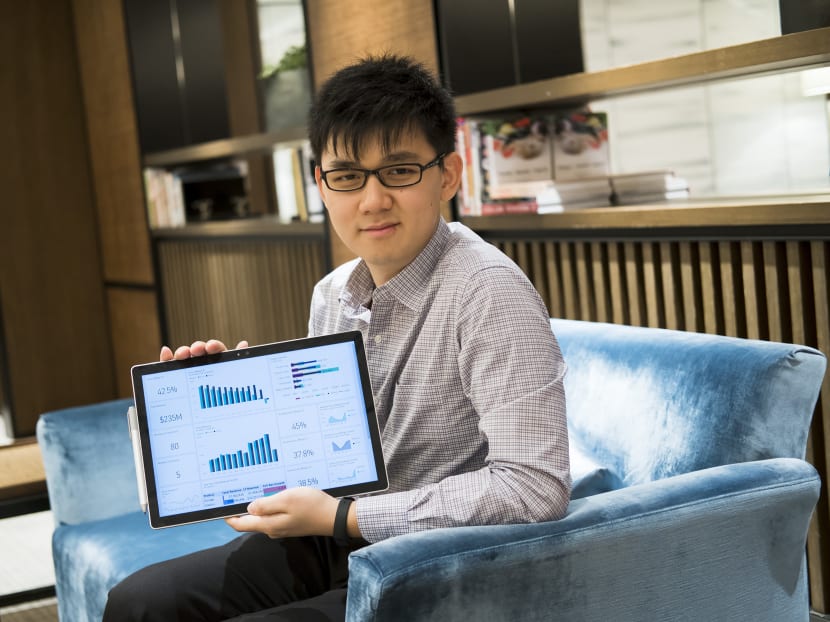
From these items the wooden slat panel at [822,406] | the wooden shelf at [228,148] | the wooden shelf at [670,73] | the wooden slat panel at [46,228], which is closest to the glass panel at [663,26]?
the wooden shelf at [228,148]

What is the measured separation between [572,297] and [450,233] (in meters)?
1.23

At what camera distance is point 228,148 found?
453 centimetres

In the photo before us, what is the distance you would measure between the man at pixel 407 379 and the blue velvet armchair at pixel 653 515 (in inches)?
3.3

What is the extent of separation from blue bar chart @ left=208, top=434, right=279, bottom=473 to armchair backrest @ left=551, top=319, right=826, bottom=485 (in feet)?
2.02

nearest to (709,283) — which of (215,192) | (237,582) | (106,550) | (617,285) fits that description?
(617,285)

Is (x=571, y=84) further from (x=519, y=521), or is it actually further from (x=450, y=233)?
(x=519, y=521)

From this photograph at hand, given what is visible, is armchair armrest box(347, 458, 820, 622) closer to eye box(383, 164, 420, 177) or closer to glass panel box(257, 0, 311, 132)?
eye box(383, 164, 420, 177)

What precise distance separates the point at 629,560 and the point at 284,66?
133 inches

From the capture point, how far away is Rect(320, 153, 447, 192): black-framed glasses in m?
1.51

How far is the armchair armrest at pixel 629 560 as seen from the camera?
123 cm

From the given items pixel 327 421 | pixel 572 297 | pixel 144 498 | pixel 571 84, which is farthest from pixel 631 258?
pixel 144 498

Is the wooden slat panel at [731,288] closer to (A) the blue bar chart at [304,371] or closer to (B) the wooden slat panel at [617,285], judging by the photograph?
(B) the wooden slat panel at [617,285]

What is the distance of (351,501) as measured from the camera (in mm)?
1401

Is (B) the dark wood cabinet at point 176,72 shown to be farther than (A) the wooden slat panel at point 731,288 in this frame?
Yes
